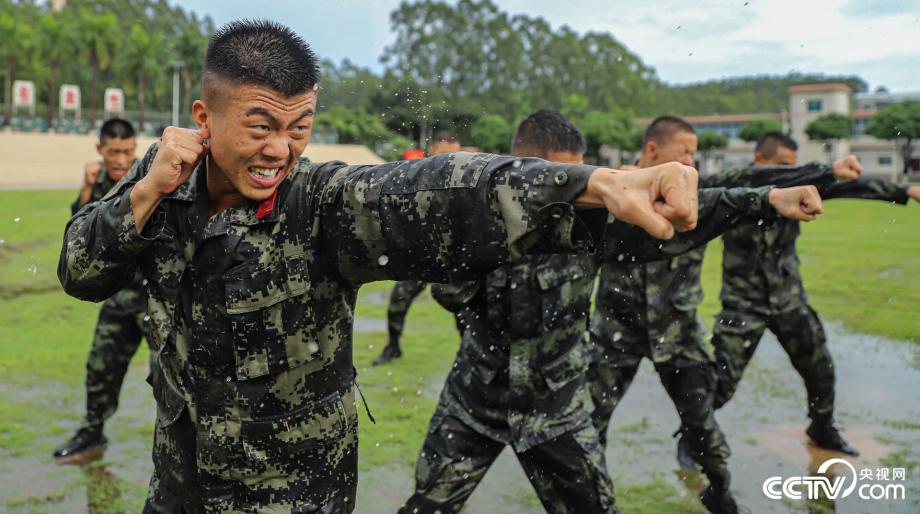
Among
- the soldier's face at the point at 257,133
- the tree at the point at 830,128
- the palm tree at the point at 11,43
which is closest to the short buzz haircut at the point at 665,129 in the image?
the soldier's face at the point at 257,133

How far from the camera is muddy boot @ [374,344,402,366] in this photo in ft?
24.8

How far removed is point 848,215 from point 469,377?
81.2ft

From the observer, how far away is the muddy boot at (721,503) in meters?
4.32

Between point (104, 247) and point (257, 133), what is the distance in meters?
0.49

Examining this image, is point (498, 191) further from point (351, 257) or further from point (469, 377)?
point (469, 377)

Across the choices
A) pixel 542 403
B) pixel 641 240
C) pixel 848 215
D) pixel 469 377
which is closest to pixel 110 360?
pixel 469 377

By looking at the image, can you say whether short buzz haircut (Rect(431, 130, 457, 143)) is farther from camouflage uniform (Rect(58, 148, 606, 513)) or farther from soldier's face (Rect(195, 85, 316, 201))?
soldier's face (Rect(195, 85, 316, 201))

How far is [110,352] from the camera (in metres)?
5.16

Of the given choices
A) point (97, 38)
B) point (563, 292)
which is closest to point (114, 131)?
point (563, 292)

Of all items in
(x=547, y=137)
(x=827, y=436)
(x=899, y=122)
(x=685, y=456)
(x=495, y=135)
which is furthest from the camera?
(x=495, y=135)

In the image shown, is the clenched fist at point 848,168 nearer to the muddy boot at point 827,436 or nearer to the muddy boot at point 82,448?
the muddy boot at point 827,436

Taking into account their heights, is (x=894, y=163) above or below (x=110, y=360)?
above

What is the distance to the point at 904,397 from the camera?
6473 mm

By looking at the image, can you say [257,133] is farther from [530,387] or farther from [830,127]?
[830,127]
